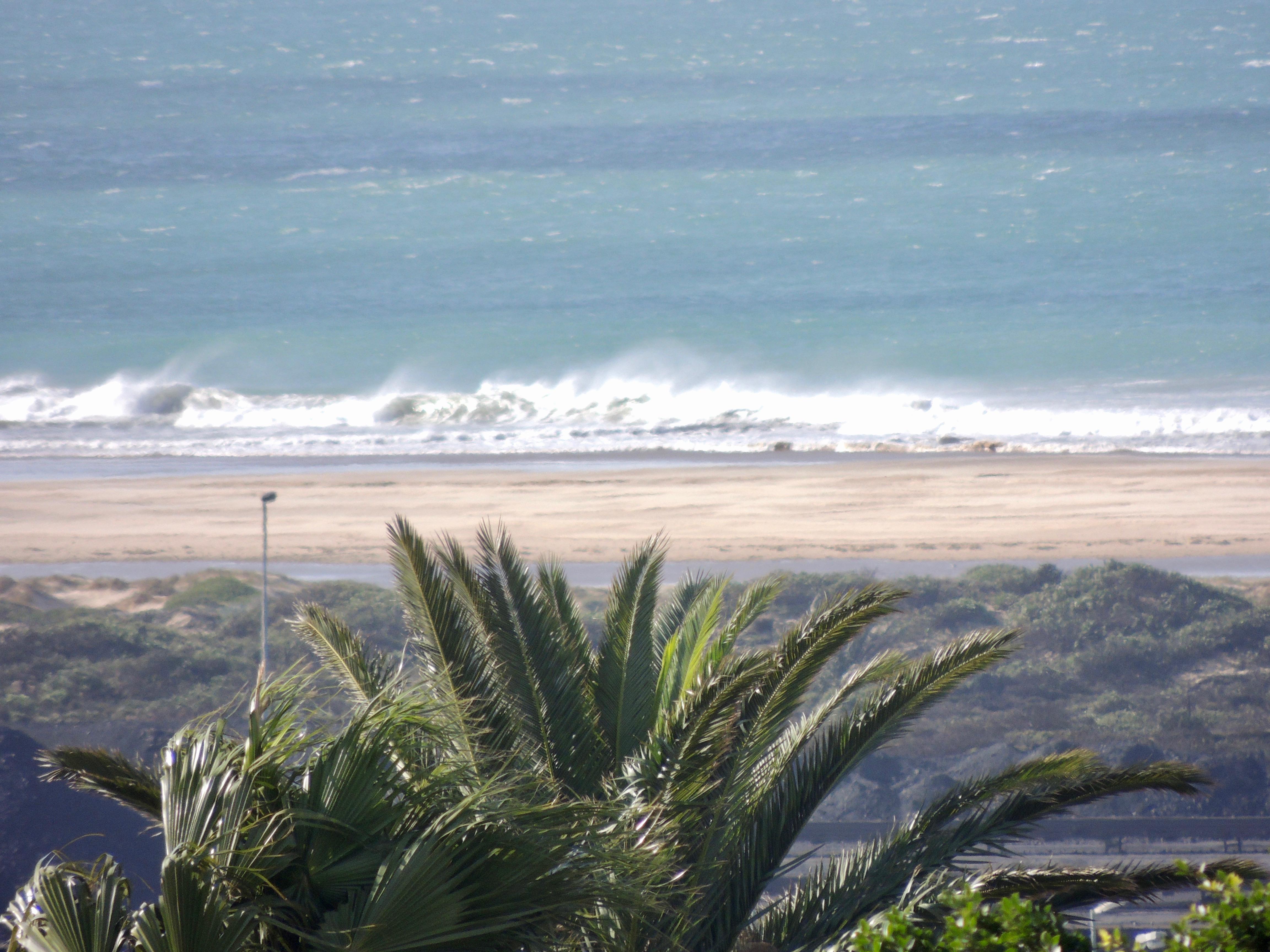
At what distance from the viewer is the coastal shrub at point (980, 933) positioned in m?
3.35

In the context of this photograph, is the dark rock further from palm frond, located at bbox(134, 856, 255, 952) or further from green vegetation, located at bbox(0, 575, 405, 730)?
palm frond, located at bbox(134, 856, 255, 952)

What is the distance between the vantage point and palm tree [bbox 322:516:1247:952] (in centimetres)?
606

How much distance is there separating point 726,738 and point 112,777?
8.96 feet

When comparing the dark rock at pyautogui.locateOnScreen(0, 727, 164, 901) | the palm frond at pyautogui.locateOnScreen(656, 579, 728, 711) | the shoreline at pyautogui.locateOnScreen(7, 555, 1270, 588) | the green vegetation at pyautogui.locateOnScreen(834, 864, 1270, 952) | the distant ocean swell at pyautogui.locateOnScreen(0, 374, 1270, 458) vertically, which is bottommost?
the dark rock at pyautogui.locateOnScreen(0, 727, 164, 901)

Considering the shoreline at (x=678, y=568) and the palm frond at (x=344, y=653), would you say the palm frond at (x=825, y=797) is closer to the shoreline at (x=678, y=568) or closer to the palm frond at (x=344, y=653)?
the palm frond at (x=344, y=653)

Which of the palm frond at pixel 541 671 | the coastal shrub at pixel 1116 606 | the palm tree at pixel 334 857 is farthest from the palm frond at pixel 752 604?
the coastal shrub at pixel 1116 606

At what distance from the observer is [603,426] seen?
30.3m

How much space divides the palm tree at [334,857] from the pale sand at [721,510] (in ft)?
63.5

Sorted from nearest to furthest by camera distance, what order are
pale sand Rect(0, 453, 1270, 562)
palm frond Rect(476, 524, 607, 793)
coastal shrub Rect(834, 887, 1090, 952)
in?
1. coastal shrub Rect(834, 887, 1090, 952)
2. palm frond Rect(476, 524, 607, 793)
3. pale sand Rect(0, 453, 1270, 562)

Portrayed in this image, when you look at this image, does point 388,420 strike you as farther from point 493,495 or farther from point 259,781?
point 259,781

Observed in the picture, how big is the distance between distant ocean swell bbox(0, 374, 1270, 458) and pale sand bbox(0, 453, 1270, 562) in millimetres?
779

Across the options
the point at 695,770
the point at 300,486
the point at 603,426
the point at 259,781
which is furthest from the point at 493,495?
the point at 259,781

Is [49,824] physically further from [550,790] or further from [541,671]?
[550,790]

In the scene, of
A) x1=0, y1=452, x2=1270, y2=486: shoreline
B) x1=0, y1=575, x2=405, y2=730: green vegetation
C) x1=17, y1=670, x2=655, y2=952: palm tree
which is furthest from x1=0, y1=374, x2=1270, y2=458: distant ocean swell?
x1=17, y1=670, x2=655, y2=952: palm tree
